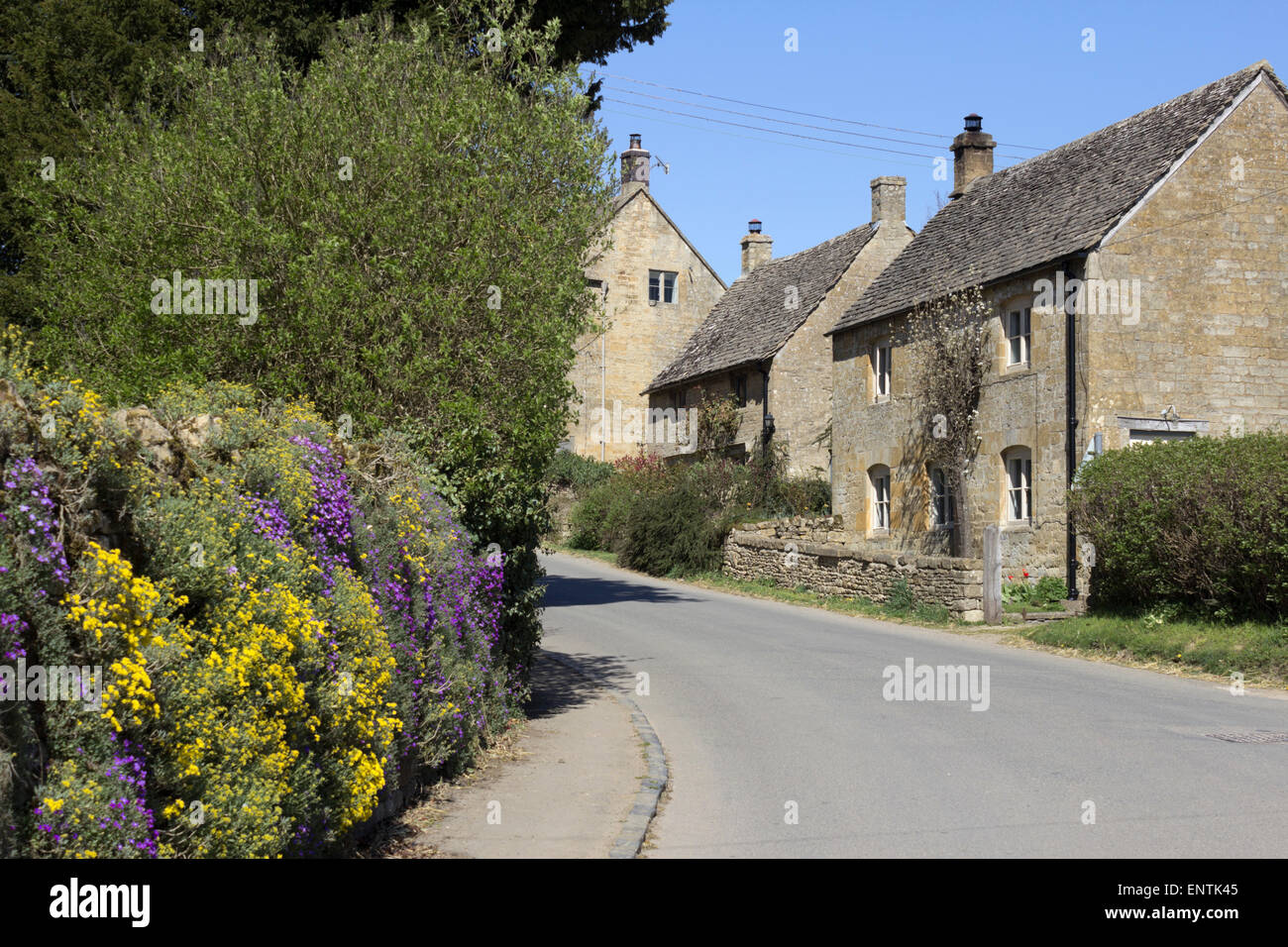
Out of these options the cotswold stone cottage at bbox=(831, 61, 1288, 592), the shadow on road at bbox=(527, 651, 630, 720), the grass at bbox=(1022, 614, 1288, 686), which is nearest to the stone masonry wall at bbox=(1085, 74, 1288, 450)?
the cotswold stone cottage at bbox=(831, 61, 1288, 592)

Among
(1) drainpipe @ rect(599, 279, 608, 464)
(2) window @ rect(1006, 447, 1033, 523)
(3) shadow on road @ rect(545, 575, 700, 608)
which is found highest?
(1) drainpipe @ rect(599, 279, 608, 464)

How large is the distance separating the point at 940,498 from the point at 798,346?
11.3 meters

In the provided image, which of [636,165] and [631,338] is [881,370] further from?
[636,165]

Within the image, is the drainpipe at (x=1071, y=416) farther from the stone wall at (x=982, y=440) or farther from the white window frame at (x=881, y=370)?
the white window frame at (x=881, y=370)

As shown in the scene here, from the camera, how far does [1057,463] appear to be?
896 inches

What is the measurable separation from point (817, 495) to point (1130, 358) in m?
12.6

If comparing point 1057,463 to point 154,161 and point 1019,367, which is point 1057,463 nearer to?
point 1019,367

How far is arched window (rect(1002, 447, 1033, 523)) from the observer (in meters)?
24.0

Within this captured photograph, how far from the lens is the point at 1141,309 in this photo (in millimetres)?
22500

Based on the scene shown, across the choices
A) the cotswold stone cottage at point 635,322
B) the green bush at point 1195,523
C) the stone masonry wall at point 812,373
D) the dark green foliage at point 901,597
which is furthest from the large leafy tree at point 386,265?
the cotswold stone cottage at point 635,322

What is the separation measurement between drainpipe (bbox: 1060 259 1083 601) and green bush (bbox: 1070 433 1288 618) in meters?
2.39

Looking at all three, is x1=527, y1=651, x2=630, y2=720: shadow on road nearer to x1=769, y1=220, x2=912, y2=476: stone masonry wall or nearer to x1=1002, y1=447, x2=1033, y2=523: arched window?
x1=1002, y1=447, x2=1033, y2=523: arched window
